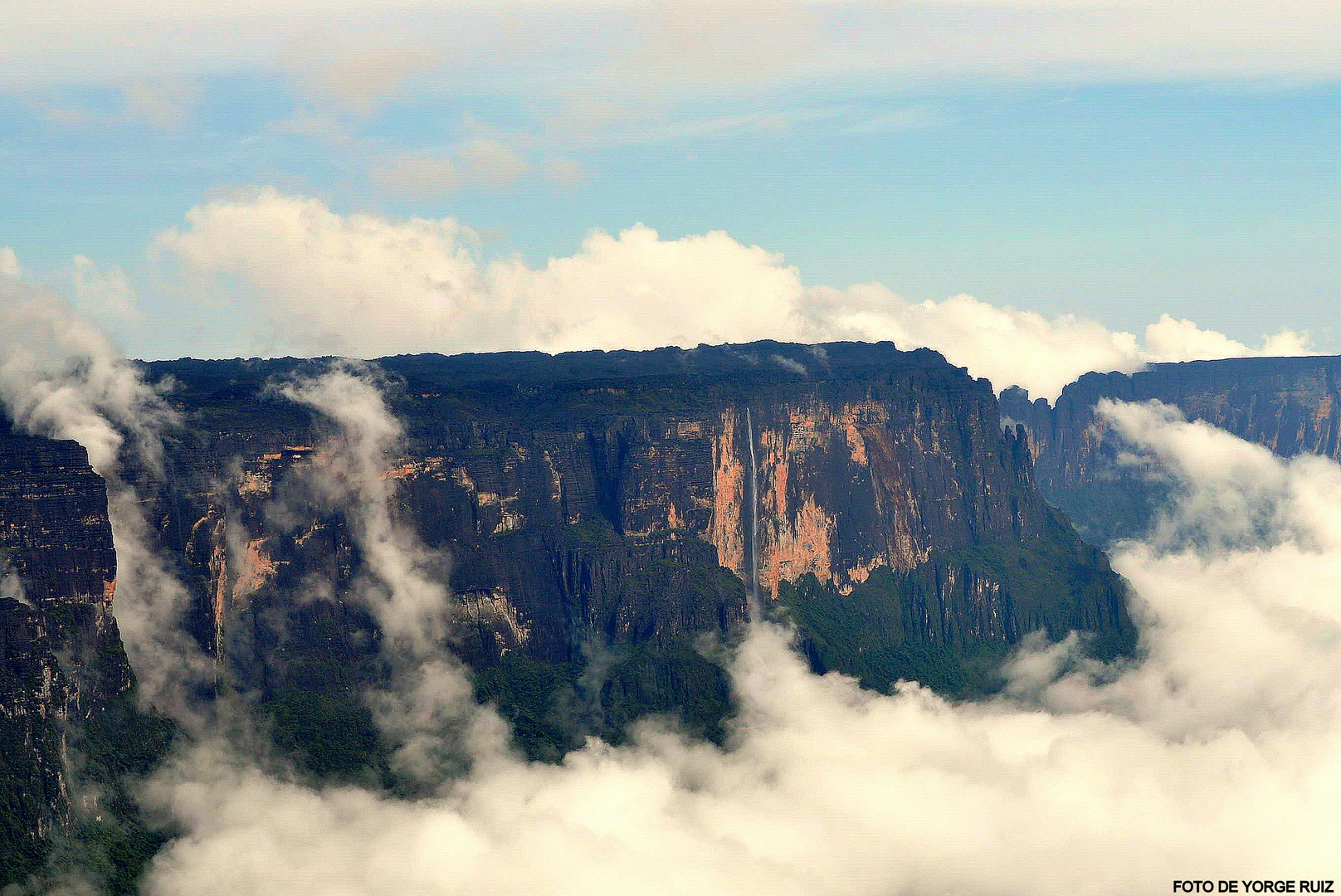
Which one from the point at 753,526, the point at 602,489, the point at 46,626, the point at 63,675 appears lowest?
the point at 63,675

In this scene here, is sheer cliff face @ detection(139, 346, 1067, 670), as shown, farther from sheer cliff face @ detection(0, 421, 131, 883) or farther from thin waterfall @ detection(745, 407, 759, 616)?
sheer cliff face @ detection(0, 421, 131, 883)

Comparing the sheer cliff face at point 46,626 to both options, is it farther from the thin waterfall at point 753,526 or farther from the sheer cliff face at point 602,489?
the thin waterfall at point 753,526

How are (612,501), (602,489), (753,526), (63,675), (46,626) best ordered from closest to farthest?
(63,675) < (46,626) < (612,501) < (602,489) < (753,526)

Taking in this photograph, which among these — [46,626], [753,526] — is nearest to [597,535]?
[753,526]

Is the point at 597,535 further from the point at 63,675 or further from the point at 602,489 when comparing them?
the point at 63,675

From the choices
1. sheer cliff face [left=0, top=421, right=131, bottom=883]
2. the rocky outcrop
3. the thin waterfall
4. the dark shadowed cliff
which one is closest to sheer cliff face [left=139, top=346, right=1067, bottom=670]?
the rocky outcrop

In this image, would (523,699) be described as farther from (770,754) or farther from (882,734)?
(882,734)

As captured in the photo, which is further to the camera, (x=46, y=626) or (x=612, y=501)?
(x=612, y=501)

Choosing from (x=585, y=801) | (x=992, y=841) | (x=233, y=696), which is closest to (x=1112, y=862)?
(x=992, y=841)
